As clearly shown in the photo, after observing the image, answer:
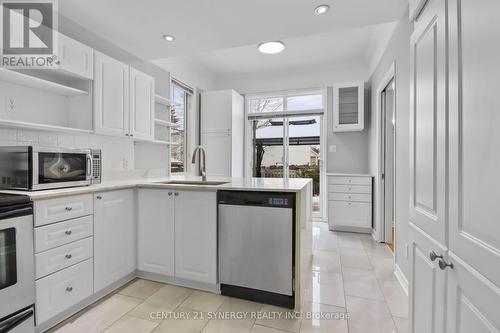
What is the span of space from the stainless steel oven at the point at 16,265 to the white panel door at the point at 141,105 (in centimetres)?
146

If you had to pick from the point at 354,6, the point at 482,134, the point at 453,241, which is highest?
the point at 354,6

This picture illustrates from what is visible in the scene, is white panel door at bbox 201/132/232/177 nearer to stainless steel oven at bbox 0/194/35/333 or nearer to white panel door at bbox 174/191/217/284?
white panel door at bbox 174/191/217/284

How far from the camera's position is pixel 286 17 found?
230 cm

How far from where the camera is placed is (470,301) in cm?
78

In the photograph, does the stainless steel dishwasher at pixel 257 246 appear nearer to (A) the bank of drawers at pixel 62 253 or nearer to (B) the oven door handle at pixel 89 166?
(A) the bank of drawers at pixel 62 253

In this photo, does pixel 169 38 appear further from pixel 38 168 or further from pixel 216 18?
pixel 38 168

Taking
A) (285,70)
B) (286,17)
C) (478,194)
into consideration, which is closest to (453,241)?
(478,194)

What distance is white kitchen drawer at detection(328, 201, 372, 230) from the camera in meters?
3.82

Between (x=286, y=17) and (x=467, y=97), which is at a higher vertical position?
(x=286, y=17)

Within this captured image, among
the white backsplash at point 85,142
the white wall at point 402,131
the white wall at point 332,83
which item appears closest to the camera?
the white backsplash at point 85,142

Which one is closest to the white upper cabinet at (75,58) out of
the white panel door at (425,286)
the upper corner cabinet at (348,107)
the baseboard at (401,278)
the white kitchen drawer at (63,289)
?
the white kitchen drawer at (63,289)

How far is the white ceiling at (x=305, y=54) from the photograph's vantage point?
341 cm

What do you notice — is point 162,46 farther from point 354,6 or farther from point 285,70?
point 285,70

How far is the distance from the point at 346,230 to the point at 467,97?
11.9ft
